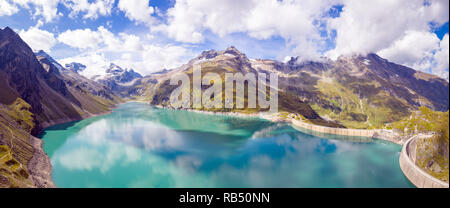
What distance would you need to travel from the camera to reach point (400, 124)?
285 feet

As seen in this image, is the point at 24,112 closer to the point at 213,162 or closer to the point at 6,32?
the point at 213,162

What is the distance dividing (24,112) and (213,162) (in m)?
78.8

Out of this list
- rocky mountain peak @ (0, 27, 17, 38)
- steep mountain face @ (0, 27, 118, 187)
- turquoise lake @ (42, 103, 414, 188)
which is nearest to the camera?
steep mountain face @ (0, 27, 118, 187)

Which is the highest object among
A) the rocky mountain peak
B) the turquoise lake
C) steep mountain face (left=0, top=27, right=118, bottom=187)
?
the rocky mountain peak

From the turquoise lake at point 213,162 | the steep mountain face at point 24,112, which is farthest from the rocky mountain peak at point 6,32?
the turquoise lake at point 213,162

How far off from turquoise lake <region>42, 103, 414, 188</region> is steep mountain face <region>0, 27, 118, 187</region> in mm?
4208

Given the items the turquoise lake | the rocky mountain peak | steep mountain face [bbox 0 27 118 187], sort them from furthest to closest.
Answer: the rocky mountain peak < the turquoise lake < steep mountain face [bbox 0 27 118 187]

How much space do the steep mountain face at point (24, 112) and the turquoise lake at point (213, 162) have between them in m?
4.21

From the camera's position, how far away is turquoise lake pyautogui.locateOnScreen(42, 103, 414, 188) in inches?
1570

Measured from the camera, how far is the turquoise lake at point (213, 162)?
39.9 metres

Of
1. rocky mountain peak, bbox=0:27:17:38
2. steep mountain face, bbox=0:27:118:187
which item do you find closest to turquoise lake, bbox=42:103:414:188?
steep mountain face, bbox=0:27:118:187

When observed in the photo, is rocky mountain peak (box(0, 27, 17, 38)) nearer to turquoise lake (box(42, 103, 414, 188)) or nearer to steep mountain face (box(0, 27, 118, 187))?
steep mountain face (box(0, 27, 118, 187))

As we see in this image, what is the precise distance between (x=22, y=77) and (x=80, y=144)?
72.4 meters
